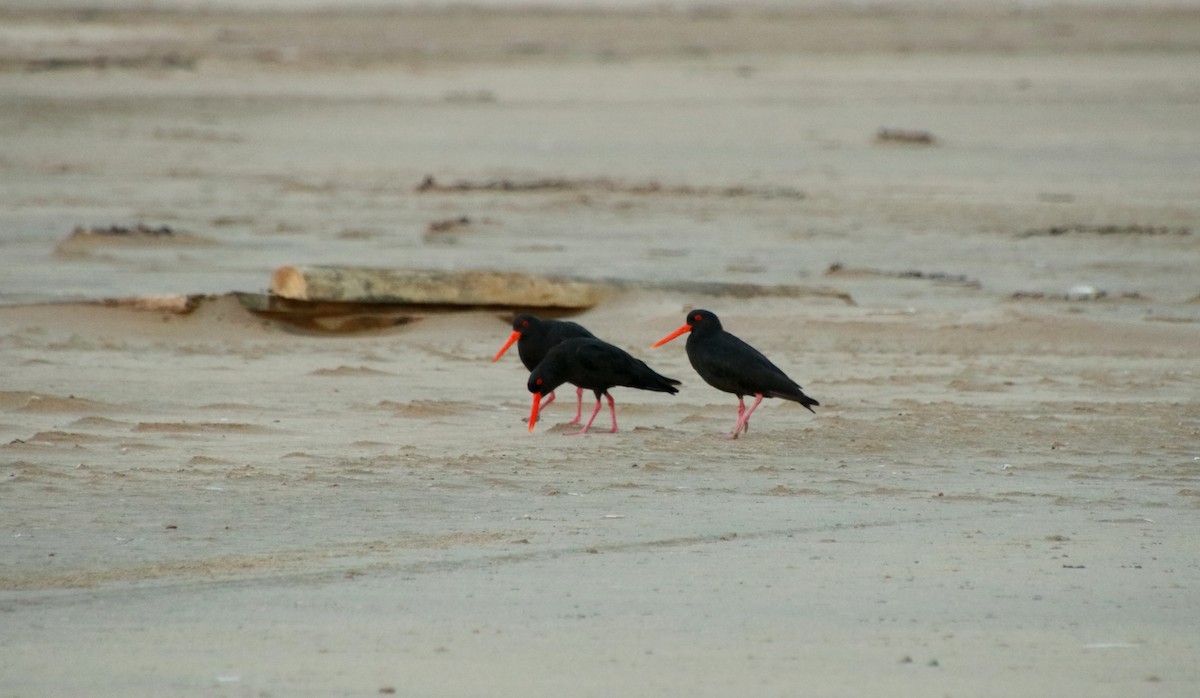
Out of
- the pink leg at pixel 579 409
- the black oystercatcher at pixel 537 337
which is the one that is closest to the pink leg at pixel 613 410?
the pink leg at pixel 579 409

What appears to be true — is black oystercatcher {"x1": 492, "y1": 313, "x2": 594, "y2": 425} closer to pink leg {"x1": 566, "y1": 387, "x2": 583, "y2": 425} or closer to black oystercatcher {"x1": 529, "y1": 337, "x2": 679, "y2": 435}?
pink leg {"x1": 566, "y1": 387, "x2": 583, "y2": 425}

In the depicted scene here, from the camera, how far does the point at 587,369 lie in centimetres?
802

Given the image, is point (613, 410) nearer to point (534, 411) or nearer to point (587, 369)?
point (587, 369)

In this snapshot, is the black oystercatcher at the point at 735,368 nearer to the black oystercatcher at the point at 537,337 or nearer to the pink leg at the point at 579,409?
the pink leg at the point at 579,409

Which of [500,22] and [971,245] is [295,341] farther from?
[500,22]

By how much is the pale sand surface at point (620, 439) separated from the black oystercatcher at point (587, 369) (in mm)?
264

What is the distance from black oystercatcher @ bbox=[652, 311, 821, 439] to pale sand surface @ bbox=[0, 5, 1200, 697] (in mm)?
194

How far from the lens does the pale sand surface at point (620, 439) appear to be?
15.7ft

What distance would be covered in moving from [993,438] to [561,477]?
2.06 m

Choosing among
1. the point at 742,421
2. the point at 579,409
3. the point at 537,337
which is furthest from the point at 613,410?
the point at 537,337

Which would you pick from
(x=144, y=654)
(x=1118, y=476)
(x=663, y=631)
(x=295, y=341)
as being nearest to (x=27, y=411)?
(x=295, y=341)

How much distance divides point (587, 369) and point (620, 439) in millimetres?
427

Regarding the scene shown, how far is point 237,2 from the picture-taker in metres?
62.8

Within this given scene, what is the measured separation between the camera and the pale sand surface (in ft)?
15.7
